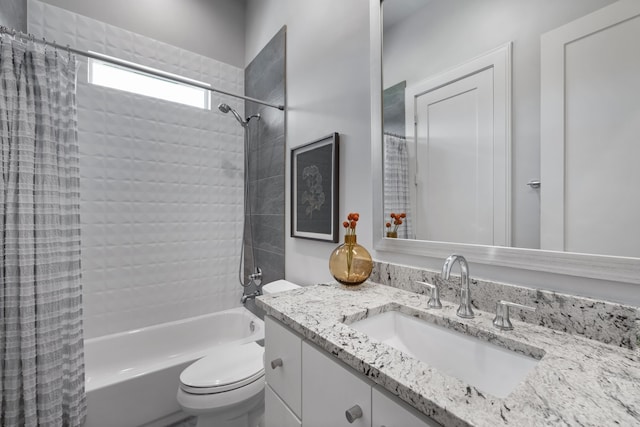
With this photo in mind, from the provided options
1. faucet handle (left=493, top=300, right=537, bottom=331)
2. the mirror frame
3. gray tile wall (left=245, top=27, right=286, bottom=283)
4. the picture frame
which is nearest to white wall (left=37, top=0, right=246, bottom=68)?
gray tile wall (left=245, top=27, right=286, bottom=283)

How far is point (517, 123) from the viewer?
0.83m

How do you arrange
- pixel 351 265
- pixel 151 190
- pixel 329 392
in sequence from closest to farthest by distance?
pixel 329 392
pixel 351 265
pixel 151 190

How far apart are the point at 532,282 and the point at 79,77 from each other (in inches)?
107

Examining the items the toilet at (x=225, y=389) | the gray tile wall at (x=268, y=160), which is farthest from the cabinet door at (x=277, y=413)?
the gray tile wall at (x=268, y=160)

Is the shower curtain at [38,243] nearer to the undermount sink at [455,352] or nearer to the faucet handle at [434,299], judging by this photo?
the undermount sink at [455,352]

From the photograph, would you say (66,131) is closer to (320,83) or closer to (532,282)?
(320,83)

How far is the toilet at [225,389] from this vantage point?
4.12ft

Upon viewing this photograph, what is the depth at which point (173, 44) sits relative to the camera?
2.23 metres

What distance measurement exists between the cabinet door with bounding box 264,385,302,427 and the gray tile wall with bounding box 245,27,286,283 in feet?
3.35

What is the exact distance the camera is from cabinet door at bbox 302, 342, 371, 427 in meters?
0.61

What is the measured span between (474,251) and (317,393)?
2.13 ft

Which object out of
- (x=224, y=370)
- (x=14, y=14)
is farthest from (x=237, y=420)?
(x=14, y=14)

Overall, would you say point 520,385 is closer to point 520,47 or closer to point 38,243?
point 520,47

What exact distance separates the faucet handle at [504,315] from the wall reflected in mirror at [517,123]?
0.18m
